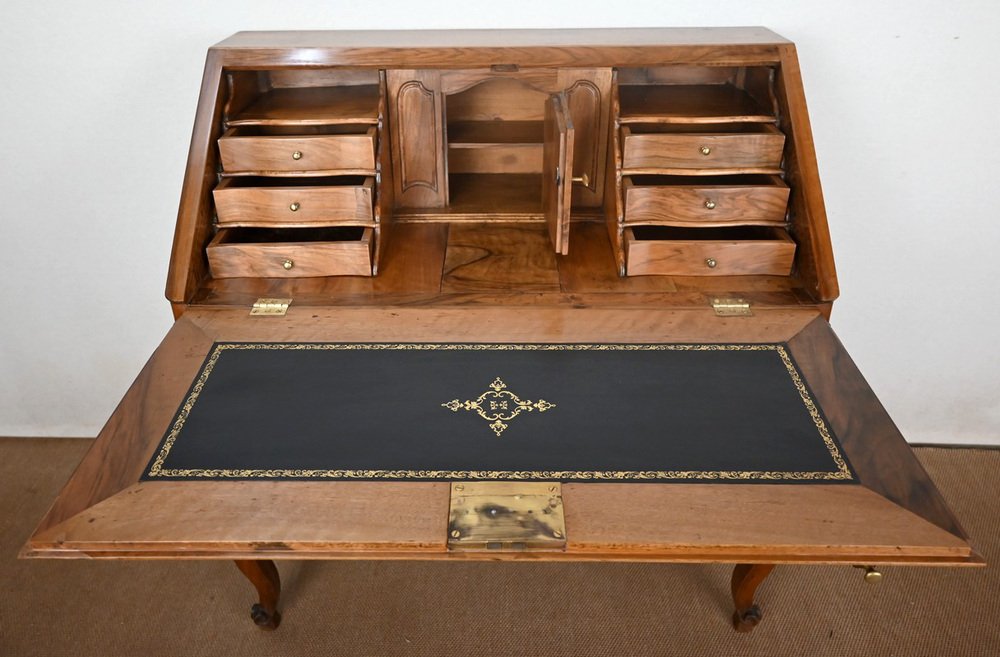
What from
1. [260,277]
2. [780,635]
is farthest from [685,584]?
[260,277]

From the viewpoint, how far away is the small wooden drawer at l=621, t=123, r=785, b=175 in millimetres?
1571

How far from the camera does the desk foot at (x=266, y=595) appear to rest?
186cm

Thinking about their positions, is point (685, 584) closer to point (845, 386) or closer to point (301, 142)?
point (845, 386)

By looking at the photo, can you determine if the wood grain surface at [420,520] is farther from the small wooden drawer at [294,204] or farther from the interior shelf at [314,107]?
the interior shelf at [314,107]

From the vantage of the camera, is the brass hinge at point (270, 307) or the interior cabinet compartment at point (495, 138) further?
the interior cabinet compartment at point (495, 138)

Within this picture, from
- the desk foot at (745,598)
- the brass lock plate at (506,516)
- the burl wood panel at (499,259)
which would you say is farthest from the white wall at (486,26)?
the brass lock plate at (506,516)

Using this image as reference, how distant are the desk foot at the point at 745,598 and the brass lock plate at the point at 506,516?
0.97 meters

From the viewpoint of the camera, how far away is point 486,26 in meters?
1.89

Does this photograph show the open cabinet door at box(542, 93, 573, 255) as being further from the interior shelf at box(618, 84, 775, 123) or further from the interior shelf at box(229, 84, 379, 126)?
the interior shelf at box(229, 84, 379, 126)

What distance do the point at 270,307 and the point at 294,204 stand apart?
0.24 metres

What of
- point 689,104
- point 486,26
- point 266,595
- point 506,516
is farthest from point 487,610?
point 486,26

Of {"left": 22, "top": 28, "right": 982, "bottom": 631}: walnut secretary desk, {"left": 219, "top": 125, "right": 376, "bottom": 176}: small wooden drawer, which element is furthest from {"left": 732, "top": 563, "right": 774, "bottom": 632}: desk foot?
{"left": 219, "top": 125, "right": 376, "bottom": 176}: small wooden drawer

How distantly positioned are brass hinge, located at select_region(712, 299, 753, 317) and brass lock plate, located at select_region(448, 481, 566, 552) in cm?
60

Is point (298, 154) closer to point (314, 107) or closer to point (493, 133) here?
point (314, 107)
